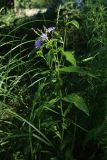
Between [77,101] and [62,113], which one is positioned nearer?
[77,101]

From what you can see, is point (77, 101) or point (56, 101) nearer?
point (77, 101)

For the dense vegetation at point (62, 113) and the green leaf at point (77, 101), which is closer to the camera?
the green leaf at point (77, 101)

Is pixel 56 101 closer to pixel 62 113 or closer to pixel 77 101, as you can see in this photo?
pixel 62 113

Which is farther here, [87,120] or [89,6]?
[89,6]

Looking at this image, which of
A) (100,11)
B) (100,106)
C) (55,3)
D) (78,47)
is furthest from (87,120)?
(55,3)

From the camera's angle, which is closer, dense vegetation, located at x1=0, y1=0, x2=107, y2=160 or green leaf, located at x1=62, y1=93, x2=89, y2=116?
green leaf, located at x1=62, y1=93, x2=89, y2=116

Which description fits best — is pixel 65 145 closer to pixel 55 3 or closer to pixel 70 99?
pixel 70 99

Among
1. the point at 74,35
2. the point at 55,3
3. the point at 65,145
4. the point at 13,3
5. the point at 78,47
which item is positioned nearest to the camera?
the point at 65,145

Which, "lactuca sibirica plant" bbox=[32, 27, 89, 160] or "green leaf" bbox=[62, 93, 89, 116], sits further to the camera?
"lactuca sibirica plant" bbox=[32, 27, 89, 160]

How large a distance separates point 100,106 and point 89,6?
1.23m

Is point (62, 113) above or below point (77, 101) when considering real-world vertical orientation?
below

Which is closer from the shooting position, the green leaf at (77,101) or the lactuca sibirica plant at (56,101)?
the green leaf at (77,101)

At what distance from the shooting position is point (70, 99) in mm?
3285

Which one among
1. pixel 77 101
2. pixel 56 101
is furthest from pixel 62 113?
pixel 77 101
